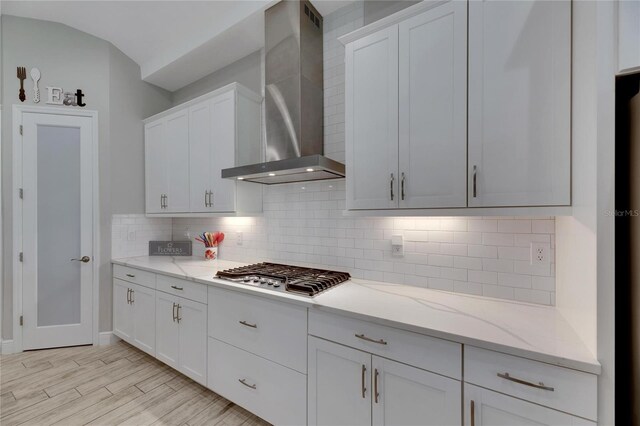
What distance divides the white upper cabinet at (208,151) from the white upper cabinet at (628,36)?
241cm

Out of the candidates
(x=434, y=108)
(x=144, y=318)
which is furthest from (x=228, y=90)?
(x=144, y=318)

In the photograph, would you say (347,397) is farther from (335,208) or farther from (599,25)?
(599,25)

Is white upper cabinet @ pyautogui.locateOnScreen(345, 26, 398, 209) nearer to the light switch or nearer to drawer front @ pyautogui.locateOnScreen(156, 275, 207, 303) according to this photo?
Result: the light switch

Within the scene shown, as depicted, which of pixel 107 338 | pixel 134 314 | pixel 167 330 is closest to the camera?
pixel 167 330

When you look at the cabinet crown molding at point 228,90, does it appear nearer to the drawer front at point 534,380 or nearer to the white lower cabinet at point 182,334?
the white lower cabinet at point 182,334

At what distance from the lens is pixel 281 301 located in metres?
1.73

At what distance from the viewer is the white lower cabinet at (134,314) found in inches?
105

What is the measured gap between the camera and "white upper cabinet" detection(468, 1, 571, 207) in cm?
123

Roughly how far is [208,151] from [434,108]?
2.12 meters

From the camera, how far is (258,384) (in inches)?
72.7

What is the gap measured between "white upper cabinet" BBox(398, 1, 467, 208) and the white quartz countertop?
0.58 meters

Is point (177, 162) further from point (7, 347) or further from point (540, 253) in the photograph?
point (540, 253)

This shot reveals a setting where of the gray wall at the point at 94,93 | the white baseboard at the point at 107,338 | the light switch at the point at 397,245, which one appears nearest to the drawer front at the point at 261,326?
the light switch at the point at 397,245

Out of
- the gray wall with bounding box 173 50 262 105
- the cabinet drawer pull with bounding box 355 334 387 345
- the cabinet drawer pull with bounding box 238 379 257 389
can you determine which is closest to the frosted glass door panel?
the gray wall with bounding box 173 50 262 105
